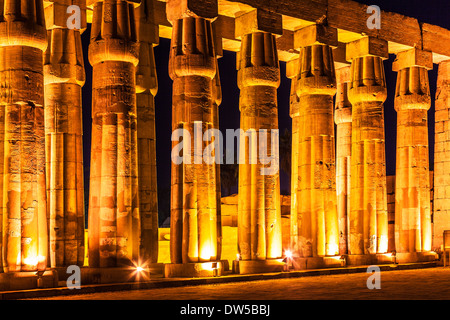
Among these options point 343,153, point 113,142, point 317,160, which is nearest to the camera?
point 113,142

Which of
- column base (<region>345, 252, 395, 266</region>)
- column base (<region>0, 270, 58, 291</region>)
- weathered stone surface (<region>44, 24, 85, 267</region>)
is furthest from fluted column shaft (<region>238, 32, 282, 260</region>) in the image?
column base (<region>0, 270, 58, 291</region>)

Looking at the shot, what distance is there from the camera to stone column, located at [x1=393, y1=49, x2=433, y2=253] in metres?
29.1

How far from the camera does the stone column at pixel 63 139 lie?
2188 centimetres

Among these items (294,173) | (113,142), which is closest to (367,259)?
(294,173)

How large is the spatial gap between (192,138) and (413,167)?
39.8ft

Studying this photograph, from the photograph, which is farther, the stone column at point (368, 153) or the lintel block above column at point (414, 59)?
the lintel block above column at point (414, 59)

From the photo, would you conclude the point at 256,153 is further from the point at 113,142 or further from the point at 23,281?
the point at 23,281

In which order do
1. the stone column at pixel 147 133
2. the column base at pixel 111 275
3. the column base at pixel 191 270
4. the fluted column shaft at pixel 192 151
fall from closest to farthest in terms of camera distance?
the column base at pixel 111 275 → the column base at pixel 191 270 → the fluted column shaft at pixel 192 151 → the stone column at pixel 147 133

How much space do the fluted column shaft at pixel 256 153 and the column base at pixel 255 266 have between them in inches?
8.7

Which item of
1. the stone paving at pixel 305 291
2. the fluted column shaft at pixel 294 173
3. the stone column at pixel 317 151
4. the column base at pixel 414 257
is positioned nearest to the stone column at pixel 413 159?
the column base at pixel 414 257

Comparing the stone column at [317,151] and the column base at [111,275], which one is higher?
the stone column at [317,151]

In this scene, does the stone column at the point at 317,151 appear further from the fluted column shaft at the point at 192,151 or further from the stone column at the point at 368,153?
the fluted column shaft at the point at 192,151

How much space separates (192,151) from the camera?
70.6 ft
